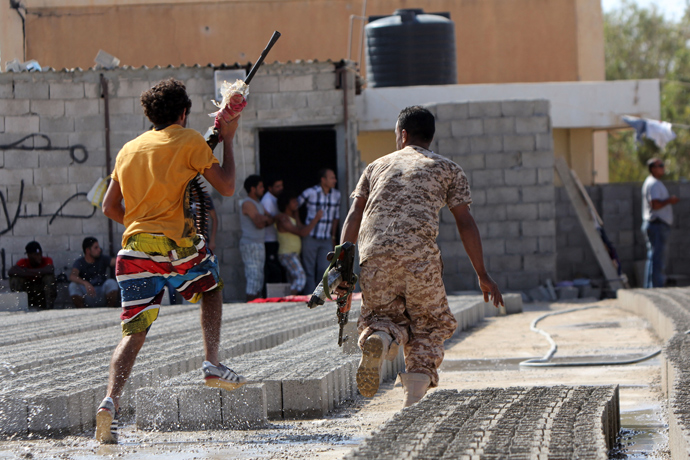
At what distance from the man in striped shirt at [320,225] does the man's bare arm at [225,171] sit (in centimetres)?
770

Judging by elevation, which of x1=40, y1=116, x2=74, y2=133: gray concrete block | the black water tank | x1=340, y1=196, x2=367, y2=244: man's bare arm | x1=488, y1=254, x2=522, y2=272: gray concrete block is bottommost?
x1=488, y1=254, x2=522, y2=272: gray concrete block

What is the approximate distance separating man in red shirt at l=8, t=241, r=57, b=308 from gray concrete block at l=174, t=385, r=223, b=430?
8227 millimetres

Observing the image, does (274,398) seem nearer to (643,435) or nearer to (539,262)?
(643,435)

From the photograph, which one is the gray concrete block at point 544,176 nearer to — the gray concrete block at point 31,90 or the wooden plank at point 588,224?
the wooden plank at point 588,224

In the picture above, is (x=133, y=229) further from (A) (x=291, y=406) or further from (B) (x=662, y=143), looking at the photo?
(B) (x=662, y=143)

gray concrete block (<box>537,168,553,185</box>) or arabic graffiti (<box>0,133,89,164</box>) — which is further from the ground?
arabic graffiti (<box>0,133,89,164</box>)

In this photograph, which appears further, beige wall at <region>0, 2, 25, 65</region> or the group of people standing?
beige wall at <region>0, 2, 25, 65</region>

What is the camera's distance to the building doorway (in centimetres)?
1573

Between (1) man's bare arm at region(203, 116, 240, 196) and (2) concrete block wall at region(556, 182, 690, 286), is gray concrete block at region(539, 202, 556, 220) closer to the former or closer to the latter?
(2) concrete block wall at region(556, 182, 690, 286)

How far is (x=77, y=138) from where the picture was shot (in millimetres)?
12672

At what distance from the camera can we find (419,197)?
4.33m

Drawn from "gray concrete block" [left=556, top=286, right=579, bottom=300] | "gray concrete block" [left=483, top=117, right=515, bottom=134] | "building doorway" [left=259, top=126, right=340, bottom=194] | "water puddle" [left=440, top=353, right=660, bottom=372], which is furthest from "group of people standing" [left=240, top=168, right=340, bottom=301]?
"water puddle" [left=440, top=353, right=660, bottom=372]

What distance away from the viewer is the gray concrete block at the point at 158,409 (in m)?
4.55

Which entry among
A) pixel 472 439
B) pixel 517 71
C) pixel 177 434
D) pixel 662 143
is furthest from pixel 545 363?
pixel 517 71
